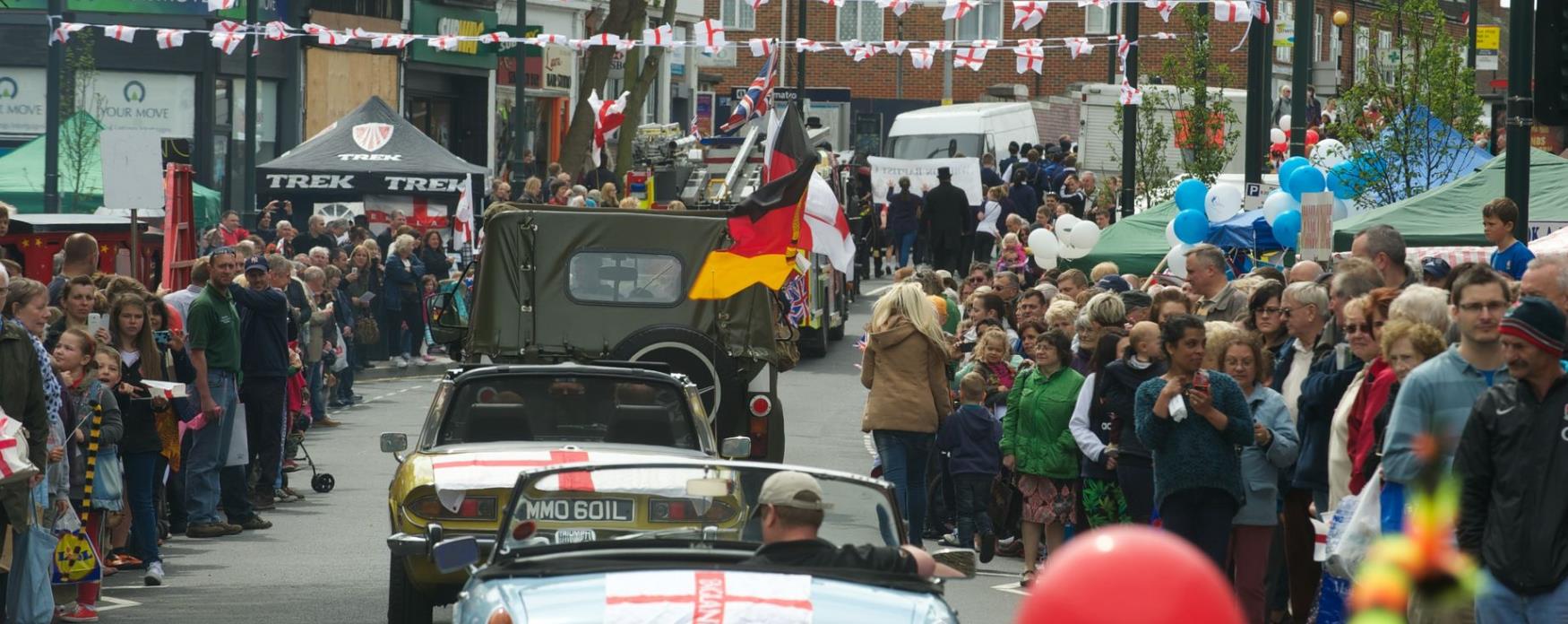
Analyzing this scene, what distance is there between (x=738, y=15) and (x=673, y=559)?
214ft

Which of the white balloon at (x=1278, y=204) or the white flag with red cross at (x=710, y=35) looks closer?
the white balloon at (x=1278, y=204)

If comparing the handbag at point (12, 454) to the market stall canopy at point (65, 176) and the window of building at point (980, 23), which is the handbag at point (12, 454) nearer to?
the market stall canopy at point (65, 176)

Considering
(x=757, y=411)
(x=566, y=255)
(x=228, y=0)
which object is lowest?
(x=757, y=411)

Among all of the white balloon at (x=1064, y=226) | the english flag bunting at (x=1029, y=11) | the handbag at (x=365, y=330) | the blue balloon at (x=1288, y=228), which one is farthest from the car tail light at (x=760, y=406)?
the english flag bunting at (x=1029, y=11)

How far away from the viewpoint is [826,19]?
69062mm

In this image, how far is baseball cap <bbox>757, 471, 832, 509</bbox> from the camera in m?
6.05

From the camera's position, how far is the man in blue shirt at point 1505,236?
11.1 metres

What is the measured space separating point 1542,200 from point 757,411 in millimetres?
6951

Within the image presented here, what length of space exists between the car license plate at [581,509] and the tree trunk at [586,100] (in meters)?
30.8

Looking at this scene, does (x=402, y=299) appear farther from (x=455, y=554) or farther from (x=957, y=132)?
(x=957, y=132)

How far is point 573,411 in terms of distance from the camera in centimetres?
1034

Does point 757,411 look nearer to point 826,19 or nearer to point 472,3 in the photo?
point 472,3


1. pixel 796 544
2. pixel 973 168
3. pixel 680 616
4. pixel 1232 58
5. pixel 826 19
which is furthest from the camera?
pixel 826 19

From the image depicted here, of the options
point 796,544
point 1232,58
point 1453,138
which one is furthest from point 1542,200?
point 1232,58
